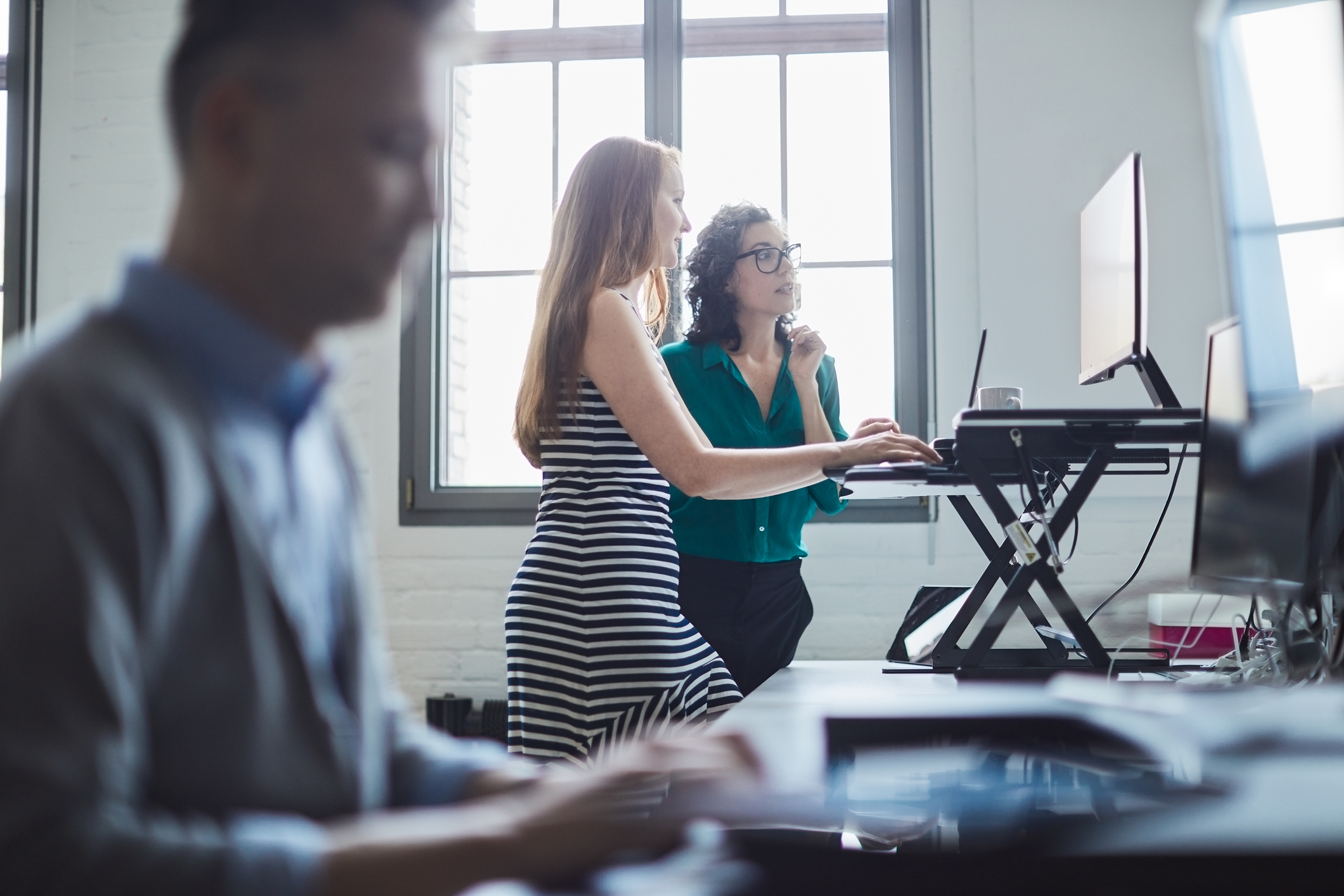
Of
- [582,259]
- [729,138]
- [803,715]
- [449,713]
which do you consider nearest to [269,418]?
[803,715]

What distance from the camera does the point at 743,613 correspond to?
1.93 m

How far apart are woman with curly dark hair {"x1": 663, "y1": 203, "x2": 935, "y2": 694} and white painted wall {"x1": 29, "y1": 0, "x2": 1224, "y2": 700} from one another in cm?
81

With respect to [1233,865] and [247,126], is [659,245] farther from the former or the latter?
[1233,865]

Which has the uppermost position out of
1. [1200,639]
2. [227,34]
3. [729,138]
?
[729,138]

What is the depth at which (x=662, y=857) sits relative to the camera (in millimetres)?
490

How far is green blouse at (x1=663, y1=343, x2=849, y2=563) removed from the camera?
1972 millimetres

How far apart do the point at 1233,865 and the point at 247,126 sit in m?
0.53

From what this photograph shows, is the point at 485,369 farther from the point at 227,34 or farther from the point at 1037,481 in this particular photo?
the point at 227,34

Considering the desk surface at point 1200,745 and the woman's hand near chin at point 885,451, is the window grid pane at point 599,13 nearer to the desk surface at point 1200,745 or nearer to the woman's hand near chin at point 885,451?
the woman's hand near chin at point 885,451

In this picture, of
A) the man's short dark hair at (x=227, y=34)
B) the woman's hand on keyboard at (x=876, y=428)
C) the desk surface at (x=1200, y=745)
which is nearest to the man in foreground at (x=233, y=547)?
the man's short dark hair at (x=227, y=34)

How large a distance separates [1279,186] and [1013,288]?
2.17 metres

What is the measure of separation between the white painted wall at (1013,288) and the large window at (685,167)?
107mm

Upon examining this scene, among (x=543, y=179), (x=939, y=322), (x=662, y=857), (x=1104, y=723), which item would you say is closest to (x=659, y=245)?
(x=1104, y=723)

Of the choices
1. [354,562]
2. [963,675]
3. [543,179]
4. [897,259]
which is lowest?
[963,675]
